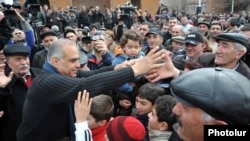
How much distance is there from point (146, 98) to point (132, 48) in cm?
97

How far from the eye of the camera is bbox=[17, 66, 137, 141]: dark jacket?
192 centimetres

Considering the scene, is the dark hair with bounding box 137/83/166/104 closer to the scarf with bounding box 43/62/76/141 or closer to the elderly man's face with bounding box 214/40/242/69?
the scarf with bounding box 43/62/76/141

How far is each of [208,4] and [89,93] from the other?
30.5 metres

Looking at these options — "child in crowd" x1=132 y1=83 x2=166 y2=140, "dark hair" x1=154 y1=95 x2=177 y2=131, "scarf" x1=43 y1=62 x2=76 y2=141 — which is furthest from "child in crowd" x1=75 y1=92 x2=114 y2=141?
"dark hair" x1=154 y1=95 x2=177 y2=131

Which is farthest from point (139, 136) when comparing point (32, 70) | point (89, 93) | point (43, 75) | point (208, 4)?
point (208, 4)

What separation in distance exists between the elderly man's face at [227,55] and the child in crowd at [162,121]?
119 centimetres

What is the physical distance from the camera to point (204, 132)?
128 cm

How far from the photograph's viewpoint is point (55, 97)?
193cm

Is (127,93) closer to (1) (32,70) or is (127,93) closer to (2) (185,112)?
(1) (32,70)

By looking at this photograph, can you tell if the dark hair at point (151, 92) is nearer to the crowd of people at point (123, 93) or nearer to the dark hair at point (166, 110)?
the crowd of people at point (123, 93)

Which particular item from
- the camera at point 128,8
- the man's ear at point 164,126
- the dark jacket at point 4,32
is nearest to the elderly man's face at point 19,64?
the dark jacket at point 4,32

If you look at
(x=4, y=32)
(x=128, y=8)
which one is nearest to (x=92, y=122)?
(x=4, y=32)

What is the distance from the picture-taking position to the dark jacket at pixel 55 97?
1925 millimetres

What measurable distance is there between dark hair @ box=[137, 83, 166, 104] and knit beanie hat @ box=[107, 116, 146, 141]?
1.56ft
